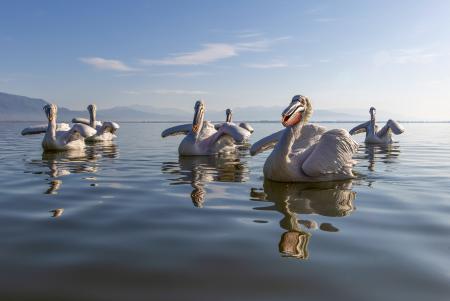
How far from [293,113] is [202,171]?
3018 millimetres

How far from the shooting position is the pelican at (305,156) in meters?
7.90

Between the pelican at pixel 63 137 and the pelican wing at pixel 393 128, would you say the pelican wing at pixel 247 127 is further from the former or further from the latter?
the pelican at pixel 63 137

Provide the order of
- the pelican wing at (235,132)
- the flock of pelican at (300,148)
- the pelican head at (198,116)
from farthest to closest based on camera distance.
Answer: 1. the pelican head at (198,116)
2. the pelican wing at (235,132)
3. the flock of pelican at (300,148)

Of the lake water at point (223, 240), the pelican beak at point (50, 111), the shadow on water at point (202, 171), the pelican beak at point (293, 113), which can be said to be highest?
the pelican beak at point (50, 111)

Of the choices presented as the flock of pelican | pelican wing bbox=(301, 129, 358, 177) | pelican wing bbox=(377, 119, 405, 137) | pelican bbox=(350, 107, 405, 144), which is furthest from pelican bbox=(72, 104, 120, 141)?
pelican wing bbox=(301, 129, 358, 177)

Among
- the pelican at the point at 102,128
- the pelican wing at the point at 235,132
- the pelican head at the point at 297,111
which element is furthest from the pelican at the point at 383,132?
the pelican head at the point at 297,111

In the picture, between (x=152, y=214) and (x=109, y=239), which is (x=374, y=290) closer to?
(x=109, y=239)

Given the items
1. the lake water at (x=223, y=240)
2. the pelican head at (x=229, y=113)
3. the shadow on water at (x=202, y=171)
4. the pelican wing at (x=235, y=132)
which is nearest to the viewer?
the lake water at (x=223, y=240)

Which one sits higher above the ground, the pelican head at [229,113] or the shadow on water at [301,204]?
the pelican head at [229,113]

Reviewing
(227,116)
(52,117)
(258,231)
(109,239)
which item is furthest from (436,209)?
(227,116)

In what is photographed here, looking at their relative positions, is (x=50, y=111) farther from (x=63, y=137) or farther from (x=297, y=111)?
(x=297, y=111)

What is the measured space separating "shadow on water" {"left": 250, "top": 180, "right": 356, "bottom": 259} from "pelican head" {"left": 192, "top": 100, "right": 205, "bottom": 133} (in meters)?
5.72

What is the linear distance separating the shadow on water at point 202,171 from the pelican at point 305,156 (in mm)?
1080

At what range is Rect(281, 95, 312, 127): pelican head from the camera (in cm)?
Result: 786
